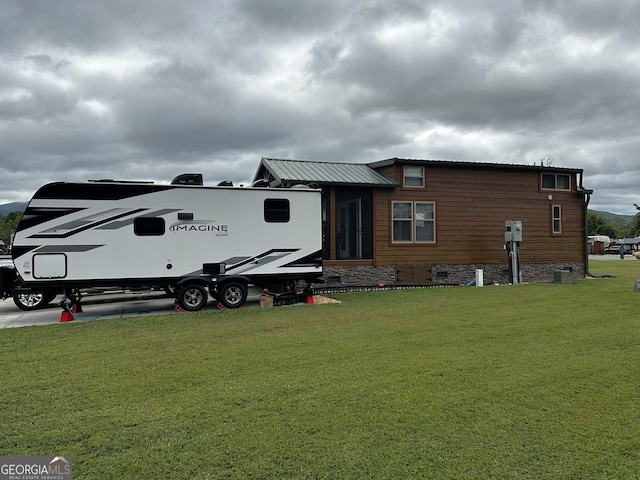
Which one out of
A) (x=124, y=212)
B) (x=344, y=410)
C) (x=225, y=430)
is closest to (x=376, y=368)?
(x=344, y=410)

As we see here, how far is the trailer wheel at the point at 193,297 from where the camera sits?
10992 mm

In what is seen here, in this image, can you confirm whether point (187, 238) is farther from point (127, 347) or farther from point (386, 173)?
point (386, 173)

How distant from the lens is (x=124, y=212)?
34.5 ft

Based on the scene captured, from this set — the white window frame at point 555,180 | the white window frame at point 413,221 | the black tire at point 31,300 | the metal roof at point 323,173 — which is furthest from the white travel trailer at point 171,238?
the white window frame at point 555,180

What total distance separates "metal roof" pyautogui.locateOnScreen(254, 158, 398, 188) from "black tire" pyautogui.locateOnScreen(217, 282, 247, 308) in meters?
3.87

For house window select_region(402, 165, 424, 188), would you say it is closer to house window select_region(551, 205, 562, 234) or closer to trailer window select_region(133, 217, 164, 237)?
house window select_region(551, 205, 562, 234)

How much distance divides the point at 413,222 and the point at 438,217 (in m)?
0.94

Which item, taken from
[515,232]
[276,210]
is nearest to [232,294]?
[276,210]

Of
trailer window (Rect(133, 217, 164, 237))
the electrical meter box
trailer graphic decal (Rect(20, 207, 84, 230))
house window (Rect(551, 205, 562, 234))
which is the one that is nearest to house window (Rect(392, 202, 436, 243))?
the electrical meter box

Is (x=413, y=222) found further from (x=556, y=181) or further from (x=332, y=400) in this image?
(x=332, y=400)

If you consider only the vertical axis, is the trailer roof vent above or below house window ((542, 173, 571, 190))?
below

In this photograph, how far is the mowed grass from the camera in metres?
3.42

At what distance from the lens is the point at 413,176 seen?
1608 cm

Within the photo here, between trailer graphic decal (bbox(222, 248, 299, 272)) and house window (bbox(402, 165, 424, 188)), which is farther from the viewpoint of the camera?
house window (bbox(402, 165, 424, 188))
